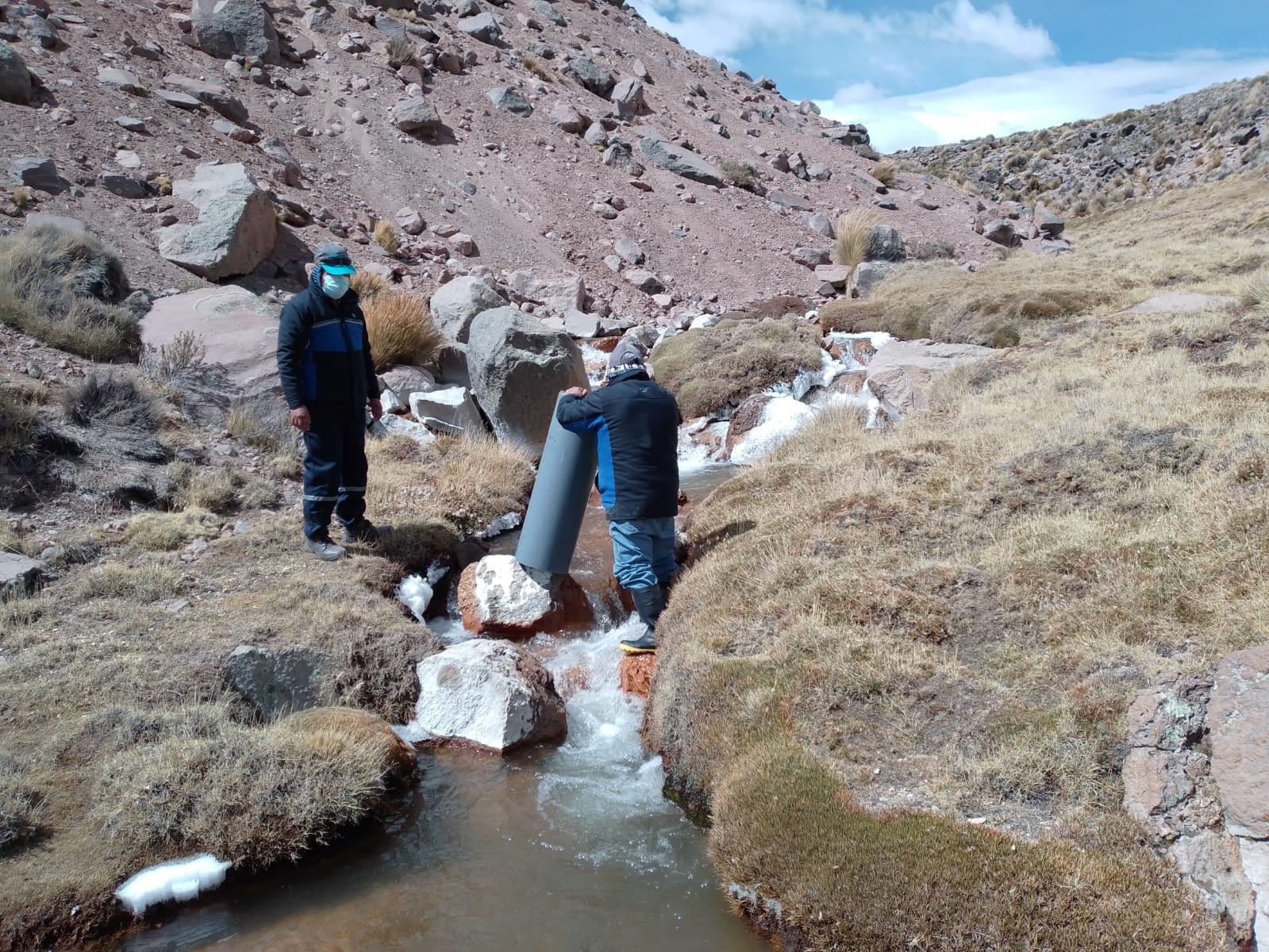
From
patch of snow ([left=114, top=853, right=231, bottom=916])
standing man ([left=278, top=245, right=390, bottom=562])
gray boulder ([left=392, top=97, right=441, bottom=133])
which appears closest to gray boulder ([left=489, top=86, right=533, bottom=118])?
gray boulder ([left=392, top=97, right=441, bottom=133])

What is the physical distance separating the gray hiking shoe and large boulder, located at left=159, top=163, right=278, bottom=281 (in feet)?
25.4

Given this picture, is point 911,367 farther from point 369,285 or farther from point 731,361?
point 369,285

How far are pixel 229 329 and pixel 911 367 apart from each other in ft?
26.1

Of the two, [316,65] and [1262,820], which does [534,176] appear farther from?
[1262,820]

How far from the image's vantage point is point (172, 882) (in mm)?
4062

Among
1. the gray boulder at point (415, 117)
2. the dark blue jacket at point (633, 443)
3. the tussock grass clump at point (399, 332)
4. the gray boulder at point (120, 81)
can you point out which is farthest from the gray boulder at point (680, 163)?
the dark blue jacket at point (633, 443)

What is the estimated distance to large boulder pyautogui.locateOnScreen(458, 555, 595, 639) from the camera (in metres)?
6.78

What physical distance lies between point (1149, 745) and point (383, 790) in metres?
3.56

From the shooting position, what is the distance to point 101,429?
8.23 metres

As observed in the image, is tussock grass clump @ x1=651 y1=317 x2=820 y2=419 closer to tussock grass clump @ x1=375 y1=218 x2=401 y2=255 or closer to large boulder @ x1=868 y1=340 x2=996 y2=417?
large boulder @ x1=868 y1=340 x2=996 y2=417

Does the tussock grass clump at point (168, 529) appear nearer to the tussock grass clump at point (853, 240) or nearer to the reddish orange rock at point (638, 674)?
the reddish orange rock at point (638, 674)

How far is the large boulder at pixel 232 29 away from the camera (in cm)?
2103

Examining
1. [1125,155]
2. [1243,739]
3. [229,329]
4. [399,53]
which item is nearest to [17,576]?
[229,329]

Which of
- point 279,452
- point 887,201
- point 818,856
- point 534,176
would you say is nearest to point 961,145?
point 887,201
